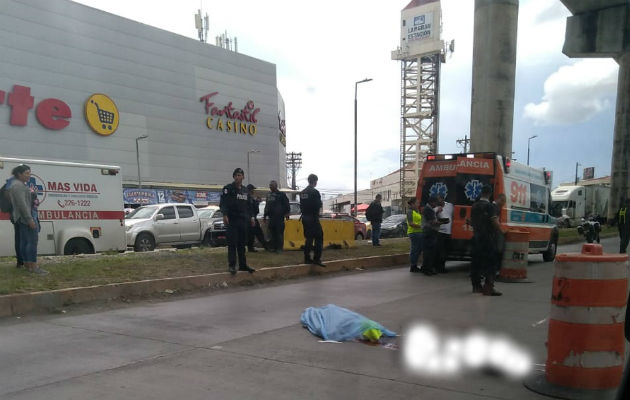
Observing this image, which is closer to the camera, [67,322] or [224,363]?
[224,363]

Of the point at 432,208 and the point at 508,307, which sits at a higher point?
the point at 432,208

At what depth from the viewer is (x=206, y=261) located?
983cm

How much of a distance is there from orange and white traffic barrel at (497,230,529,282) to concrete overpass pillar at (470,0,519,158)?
38.0 ft

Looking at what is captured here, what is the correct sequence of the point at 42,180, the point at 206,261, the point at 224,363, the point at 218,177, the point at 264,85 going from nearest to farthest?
the point at 224,363
the point at 206,261
the point at 42,180
the point at 218,177
the point at 264,85

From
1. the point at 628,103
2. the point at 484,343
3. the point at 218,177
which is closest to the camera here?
the point at 484,343

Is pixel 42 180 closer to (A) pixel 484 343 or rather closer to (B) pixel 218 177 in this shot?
(A) pixel 484 343

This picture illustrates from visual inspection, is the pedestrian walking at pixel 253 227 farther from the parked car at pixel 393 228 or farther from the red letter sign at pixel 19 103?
the red letter sign at pixel 19 103

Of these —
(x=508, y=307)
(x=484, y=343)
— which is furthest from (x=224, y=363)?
(x=508, y=307)

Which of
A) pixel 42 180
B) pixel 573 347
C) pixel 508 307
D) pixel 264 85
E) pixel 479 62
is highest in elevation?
pixel 264 85

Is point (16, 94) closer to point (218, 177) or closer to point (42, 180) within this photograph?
point (218, 177)

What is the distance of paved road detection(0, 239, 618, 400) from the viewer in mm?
3629

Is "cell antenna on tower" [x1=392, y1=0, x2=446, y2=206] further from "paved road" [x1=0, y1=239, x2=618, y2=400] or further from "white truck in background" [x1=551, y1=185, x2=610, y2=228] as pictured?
"paved road" [x1=0, y1=239, x2=618, y2=400]

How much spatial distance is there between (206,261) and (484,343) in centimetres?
634

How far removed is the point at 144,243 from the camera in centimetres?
1470
